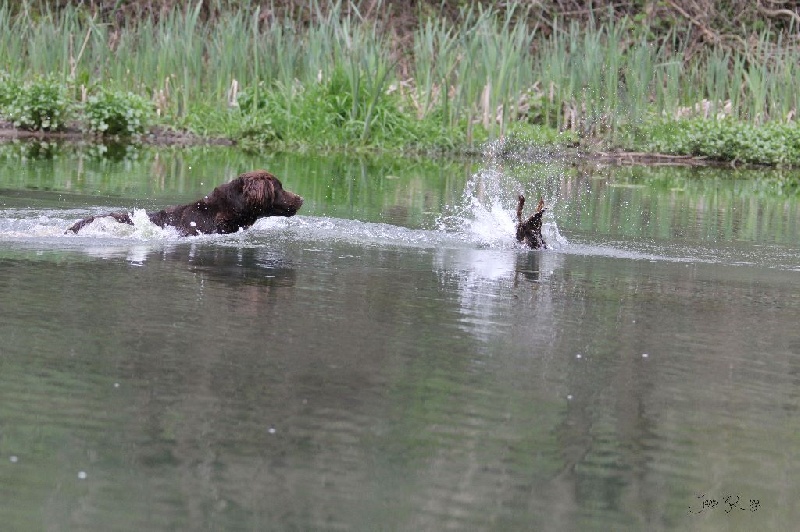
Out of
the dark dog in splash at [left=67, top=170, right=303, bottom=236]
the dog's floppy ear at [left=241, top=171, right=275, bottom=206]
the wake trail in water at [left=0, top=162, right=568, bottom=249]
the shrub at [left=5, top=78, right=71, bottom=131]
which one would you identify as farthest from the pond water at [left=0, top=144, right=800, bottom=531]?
the shrub at [left=5, top=78, right=71, bottom=131]

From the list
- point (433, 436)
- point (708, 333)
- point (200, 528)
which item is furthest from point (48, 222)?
point (200, 528)

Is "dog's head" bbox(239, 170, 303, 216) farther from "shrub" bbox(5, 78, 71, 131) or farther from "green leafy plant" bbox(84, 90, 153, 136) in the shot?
"shrub" bbox(5, 78, 71, 131)

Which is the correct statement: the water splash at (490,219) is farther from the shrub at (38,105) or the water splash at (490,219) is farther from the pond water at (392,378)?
the shrub at (38,105)

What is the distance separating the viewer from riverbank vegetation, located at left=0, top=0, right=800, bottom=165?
19.6 meters

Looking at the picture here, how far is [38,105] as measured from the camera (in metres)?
19.4

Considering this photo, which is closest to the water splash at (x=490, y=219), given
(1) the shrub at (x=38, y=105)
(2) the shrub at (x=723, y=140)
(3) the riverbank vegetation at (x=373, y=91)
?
(3) the riverbank vegetation at (x=373, y=91)

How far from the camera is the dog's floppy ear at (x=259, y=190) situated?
9.59 meters

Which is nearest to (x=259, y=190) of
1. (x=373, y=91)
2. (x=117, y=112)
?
(x=373, y=91)

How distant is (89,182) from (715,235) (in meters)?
6.01

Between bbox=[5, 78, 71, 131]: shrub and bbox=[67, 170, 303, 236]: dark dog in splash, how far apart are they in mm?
10023

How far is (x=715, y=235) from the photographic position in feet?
37.2

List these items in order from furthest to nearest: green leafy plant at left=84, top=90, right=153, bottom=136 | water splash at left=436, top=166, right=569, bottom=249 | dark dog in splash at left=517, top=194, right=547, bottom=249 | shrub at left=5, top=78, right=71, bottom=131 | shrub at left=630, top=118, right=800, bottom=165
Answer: shrub at left=630, top=118, right=800, bottom=165
green leafy plant at left=84, top=90, right=153, bottom=136
shrub at left=5, top=78, right=71, bottom=131
water splash at left=436, top=166, right=569, bottom=249
dark dog in splash at left=517, top=194, right=547, bottom=249

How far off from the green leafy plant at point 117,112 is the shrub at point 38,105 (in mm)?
399

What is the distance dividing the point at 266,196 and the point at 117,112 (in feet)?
34.3
